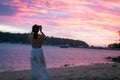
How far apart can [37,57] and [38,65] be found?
255mm

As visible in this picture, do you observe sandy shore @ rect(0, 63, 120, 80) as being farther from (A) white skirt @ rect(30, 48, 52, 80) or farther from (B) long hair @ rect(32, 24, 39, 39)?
(B) long hair @ rect(32, 24, 39, 39)

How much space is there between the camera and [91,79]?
14.7 meters

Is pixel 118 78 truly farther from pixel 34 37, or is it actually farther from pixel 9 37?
pixel 9 37

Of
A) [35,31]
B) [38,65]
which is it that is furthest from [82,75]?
[35,31]

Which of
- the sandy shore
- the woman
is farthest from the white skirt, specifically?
the sandy shore

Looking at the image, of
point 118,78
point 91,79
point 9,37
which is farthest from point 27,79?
point 9,37

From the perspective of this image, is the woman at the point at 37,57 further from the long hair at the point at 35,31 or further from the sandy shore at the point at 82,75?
the sandy shore at the point at 82,75

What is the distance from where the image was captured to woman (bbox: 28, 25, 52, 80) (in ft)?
30.1

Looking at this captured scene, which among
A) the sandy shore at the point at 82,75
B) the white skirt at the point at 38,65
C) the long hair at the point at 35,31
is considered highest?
the long hair at the point at 35,31

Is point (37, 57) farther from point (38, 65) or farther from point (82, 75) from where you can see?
point (82, 75)

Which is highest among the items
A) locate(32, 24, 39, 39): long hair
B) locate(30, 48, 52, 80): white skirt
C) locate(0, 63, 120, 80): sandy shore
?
locate(32, 24, 39, 39): long hair

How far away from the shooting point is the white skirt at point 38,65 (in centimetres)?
919

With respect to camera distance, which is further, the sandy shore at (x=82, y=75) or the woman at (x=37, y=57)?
the sandy shore at (x=82, y=75)

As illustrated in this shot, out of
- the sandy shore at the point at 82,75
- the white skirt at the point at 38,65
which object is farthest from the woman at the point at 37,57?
the sandy shore at the point at 82,75
